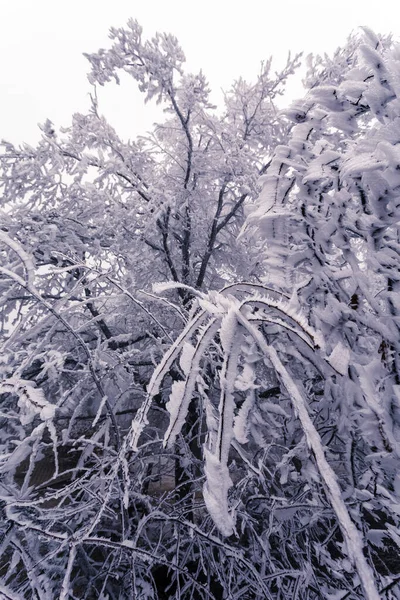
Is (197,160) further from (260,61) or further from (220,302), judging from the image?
(220,302)

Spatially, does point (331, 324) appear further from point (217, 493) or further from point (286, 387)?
point (217, 493)

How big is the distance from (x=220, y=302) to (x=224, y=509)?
0.38 metres

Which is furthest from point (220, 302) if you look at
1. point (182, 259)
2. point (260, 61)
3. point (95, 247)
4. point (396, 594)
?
→ point (260, 61)

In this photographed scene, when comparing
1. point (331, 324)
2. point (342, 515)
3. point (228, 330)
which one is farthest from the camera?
point (331, 324)

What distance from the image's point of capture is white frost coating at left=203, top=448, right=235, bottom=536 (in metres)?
0.55

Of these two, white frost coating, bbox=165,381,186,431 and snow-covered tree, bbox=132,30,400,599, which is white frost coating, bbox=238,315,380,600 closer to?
snow-covered tree, bbox=132,30,400,599

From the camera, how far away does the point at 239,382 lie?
32.2 inches

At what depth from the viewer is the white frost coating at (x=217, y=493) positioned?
1.79 feet

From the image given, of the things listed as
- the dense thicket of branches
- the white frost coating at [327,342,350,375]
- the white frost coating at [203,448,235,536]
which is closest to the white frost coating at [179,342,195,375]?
the dense thicket of branches

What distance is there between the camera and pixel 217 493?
562 mm

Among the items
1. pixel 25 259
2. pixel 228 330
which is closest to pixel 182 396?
pixel 228 330

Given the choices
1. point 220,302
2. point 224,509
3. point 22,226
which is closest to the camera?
point 224,509

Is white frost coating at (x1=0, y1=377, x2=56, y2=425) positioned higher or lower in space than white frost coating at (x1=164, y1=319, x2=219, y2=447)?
lower

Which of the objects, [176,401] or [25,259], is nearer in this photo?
[176,401]
